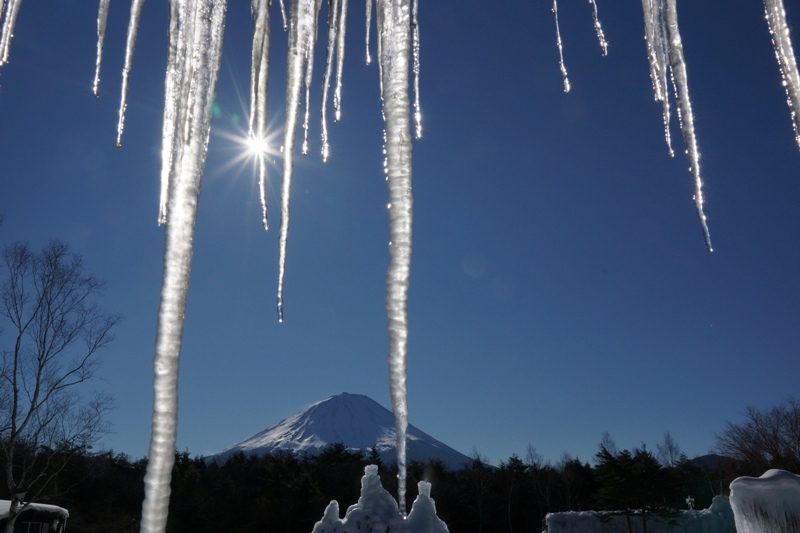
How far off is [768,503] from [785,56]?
11.3 meters

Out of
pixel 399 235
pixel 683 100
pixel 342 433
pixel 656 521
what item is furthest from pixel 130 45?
pixel 342 433

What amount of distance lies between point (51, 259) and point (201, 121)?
16972 mm

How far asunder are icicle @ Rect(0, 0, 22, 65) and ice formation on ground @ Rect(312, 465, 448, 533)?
6447mm

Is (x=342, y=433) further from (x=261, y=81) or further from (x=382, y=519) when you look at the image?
(x=261, y=81)

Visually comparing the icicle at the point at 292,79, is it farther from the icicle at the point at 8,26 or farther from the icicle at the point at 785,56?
the icicle at the point at 785,56

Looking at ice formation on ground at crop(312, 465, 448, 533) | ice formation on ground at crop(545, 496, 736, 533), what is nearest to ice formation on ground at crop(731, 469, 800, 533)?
ice formation on ground at crop(312, 465, 448, 533)

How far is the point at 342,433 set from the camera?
123 m

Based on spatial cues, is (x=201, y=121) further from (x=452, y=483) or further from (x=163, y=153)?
(x=452, y=483)

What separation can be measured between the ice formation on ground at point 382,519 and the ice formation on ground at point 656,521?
48.4ft

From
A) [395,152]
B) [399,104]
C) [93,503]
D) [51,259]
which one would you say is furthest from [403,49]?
[93,503]

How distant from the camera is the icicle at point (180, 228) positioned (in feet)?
3.44

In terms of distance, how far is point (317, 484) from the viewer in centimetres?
A: 2425

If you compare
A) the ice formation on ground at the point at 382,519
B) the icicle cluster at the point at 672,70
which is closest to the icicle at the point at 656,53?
the icicle cluster at the point at 672,70

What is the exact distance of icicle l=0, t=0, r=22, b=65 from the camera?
1.18 meters
